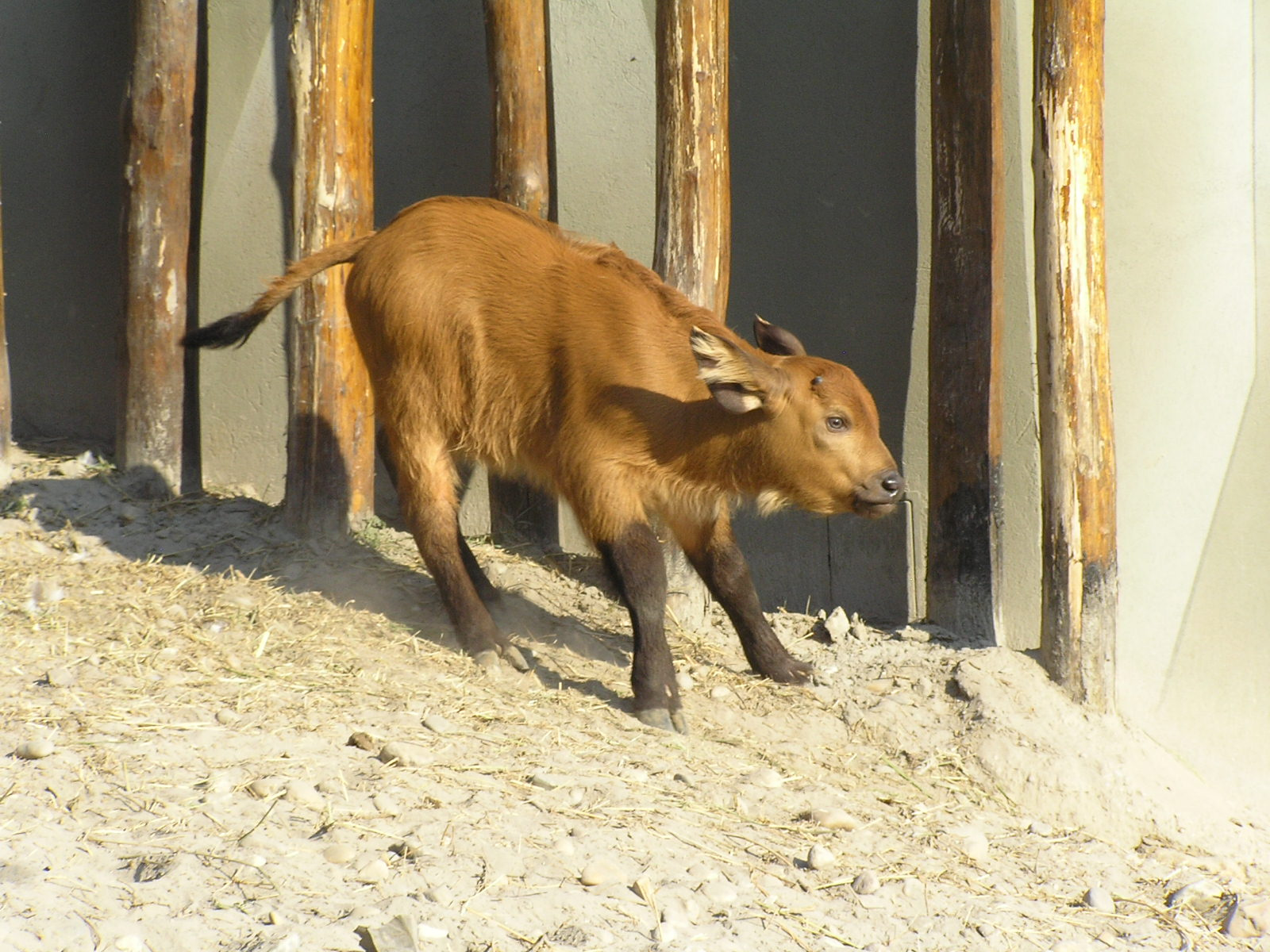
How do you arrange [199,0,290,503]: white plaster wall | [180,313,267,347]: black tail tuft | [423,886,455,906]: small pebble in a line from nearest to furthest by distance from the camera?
[423,886,455,906]: small pebble
[180,313,267,347]: black tail tuft
[199,0,290,503]: white plaster wall

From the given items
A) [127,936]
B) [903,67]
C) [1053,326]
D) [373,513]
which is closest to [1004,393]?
[1053,326]

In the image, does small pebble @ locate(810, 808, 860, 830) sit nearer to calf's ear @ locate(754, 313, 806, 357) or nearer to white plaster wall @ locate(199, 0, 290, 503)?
calf's ear @ locate(754, 313, 806, 357)

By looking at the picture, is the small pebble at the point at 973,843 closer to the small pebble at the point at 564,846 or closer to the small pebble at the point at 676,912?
the small pebble at the point at 676,912

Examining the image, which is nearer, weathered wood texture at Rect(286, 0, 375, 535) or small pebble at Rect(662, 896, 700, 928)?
small pebble at Rect(662, 896, 700, 928)

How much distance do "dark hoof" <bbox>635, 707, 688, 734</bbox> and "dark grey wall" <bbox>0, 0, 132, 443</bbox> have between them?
12.6 ft

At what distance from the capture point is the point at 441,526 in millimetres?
4930

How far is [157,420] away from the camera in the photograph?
615 cm

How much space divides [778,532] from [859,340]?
0.90m

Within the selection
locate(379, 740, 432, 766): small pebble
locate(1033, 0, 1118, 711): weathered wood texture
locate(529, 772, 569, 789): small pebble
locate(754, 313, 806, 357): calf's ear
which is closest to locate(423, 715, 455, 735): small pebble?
locate(379, 740, 432, 766): small pebble

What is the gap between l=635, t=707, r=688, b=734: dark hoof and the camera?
4.31m

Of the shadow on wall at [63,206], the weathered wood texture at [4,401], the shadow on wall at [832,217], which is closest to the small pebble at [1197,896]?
the shadow on wall at [832,217]

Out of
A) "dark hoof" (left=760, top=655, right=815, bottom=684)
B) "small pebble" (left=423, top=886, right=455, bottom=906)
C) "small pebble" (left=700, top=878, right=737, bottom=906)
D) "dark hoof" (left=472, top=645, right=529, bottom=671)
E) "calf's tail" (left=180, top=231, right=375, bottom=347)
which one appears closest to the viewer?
"small pebble" (left=423, top=886, right=455, bottom=906)

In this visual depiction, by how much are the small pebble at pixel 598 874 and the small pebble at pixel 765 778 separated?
849mm

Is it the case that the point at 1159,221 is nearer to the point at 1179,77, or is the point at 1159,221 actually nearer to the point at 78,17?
the point at 1179,77
